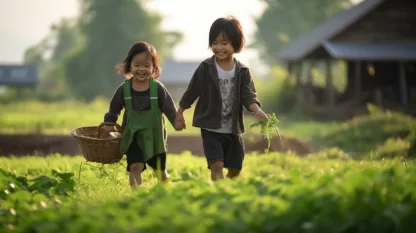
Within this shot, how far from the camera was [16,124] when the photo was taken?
19.6m

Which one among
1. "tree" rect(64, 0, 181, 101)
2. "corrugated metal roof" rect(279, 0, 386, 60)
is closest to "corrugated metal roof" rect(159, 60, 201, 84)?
"tree" rect(64, 0, 181, 101)

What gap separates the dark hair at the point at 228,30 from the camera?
6.29 m

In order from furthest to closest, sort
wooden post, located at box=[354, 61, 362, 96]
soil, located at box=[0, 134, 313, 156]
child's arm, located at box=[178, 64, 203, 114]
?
wooden post, located at box=[354, 61, 362, 96] < soil, located at box=[0, 134, 313, 156] < child's arm, located at box=[178, 64, 203, 114]

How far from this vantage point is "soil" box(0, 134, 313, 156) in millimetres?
12914

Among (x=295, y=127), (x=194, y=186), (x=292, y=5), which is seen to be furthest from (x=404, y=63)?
(x=292, y=5)

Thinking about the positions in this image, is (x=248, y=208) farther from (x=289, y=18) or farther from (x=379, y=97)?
(x=289, y=18)

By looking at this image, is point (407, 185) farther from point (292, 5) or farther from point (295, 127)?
point (292, 5)

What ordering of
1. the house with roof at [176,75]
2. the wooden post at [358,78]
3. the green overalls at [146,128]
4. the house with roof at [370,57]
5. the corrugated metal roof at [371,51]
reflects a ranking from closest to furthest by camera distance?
the green overalls at [146,128]
the corrugated metal roof at [371,51]
the house with roof at [370,57]
the wooden post at [358,78]
the house with roof at [176,75]

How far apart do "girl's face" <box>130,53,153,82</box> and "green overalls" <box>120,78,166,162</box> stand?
0.11 metres

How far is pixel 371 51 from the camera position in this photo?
81.5 feet

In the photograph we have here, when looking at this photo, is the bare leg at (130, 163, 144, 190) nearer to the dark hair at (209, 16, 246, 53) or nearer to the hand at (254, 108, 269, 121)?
the hand at (254, 108, 269, 121)

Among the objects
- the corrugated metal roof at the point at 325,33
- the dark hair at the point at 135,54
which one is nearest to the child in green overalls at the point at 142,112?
the dark hair at the point at 135,54

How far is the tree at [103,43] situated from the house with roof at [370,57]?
84.2 feet

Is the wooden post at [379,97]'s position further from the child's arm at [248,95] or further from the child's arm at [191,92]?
the child's arm at [191,92]
